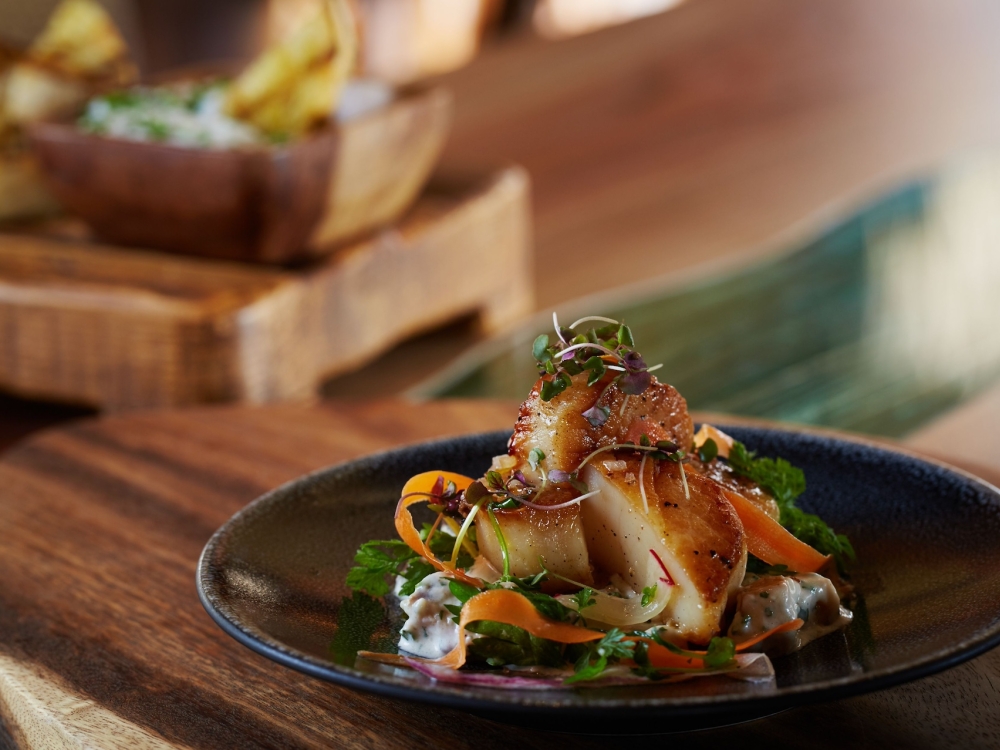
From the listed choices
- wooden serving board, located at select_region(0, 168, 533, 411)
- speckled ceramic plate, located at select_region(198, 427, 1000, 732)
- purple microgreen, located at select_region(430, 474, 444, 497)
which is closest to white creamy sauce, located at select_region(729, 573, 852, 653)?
speckled ceramic plate, located at select_region(198, 427, 1000, 732)

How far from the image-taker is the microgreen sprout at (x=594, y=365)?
751mm

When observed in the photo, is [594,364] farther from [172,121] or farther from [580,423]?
[172,121]

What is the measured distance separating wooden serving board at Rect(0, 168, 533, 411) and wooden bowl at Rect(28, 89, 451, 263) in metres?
0.04

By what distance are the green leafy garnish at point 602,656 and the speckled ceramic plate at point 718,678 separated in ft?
0.05

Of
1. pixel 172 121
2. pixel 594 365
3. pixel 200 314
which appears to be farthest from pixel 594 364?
pixel 172 121

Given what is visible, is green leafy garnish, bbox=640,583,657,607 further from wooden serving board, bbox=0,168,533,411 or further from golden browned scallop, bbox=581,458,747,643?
wooden serving board, bbox=0,168,533,411

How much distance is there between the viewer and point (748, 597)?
2.37 feet

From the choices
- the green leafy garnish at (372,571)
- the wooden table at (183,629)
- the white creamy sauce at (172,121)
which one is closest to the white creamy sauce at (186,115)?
the white creamy sauce at (172,121)

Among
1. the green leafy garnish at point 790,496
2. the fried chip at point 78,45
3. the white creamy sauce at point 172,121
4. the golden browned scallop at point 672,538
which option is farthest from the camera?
the fried chip at point 78,45

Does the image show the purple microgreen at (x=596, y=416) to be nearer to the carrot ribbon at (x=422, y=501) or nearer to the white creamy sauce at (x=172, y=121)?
the carrot ribbon at (x=422, y=501)

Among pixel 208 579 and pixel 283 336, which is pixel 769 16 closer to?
pixel 283 336

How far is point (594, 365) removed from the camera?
0.75 meters

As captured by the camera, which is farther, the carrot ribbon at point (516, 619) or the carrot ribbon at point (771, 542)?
the carrot ribbon at point (771, 542)

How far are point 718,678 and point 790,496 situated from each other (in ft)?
0.80
